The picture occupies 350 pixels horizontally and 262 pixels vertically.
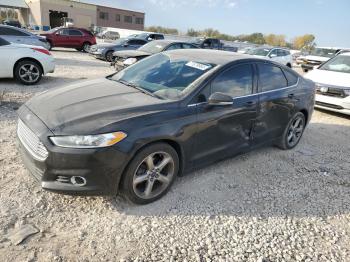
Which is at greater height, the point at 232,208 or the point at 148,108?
the point at 148,108

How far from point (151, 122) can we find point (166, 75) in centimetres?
105

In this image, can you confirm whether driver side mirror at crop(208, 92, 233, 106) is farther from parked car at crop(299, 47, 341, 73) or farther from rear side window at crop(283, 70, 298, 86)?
parked car at crop(299, 47, 341, 73)

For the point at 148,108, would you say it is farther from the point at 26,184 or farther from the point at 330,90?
the point at 330,90

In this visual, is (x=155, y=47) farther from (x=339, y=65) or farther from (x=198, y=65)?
(x=198, y=65)

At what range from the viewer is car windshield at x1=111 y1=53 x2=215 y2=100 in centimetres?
362

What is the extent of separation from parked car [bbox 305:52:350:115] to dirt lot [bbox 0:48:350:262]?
3624 mm

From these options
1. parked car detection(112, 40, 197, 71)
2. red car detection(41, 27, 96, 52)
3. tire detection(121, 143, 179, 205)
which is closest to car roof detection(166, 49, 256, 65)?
tire detection(121, 143, 179, 205)

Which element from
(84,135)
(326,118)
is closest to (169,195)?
(84,135)

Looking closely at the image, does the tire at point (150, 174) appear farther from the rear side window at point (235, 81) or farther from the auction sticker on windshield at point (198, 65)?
the auction sticker on windshield at point (198, 65)

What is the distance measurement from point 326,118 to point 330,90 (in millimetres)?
727

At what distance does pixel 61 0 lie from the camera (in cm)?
5491

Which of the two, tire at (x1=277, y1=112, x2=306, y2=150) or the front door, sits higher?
the front door

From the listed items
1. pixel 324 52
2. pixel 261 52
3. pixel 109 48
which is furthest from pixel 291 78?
pixel 324 52

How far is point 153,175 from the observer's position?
3.35m
